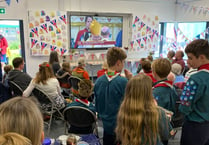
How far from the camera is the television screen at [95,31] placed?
5991 millimetres

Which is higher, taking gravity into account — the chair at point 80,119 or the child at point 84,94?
the child at point 84,94

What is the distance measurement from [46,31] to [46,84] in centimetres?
324

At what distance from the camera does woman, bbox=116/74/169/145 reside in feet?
4.04

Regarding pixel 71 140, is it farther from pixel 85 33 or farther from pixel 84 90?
pixel 85 33

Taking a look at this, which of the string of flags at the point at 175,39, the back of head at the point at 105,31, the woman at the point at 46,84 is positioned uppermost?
the back of head at the point at 105,31

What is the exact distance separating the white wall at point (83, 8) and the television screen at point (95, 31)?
30cm

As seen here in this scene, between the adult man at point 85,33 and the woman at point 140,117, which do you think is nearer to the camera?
the woman at point 140,117

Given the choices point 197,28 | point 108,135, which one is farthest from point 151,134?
point 197,28

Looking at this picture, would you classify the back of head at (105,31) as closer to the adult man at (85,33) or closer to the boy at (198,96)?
the adult man at (85,33)

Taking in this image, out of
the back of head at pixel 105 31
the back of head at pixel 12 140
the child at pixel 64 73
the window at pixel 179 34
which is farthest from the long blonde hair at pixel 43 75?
the window at pixel 179 34

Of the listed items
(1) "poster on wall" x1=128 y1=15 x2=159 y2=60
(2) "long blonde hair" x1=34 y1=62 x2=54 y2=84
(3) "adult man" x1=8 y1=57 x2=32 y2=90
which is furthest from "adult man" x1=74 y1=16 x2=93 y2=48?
(2) "long blonde hair" x1=34 y1=62 x2=54 y2=84

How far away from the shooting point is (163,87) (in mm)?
1750

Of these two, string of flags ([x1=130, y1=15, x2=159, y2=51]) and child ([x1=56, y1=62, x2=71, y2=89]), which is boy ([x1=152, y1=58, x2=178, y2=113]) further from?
string of flags ([x1=130, y1=15, x2=159, y2=51])

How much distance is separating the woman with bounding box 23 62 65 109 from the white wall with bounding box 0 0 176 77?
124 inches
